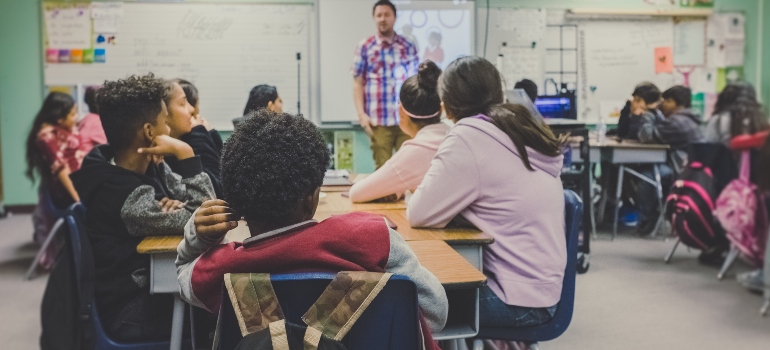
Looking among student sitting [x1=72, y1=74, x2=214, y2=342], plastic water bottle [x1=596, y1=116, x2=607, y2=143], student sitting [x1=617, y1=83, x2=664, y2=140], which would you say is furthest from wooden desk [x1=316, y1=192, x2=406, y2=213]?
plastic water bottle [x1=596, y1=116, x2=607, y2=143]

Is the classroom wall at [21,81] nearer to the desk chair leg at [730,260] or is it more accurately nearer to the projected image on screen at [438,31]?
the projected image on screen at [438,31]

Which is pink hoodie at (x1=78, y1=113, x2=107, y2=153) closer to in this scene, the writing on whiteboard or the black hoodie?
the writing on whiteboard

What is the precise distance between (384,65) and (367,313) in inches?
152

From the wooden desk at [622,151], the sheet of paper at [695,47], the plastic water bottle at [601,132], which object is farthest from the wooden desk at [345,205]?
the plastic water bottle at [601,132]

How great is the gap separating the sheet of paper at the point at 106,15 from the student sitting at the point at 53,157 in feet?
5.15

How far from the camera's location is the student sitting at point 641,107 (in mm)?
1960

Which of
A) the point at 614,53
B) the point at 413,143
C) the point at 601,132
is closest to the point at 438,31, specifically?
the point at 614,53

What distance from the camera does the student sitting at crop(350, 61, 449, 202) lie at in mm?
2270

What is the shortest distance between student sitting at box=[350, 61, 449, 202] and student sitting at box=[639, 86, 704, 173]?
26.3 inches

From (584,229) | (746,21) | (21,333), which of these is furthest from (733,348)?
(21,333)

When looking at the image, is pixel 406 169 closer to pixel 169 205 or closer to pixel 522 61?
pixel 169 205

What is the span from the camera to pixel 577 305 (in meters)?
3.29

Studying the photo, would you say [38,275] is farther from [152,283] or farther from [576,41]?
[576,41]

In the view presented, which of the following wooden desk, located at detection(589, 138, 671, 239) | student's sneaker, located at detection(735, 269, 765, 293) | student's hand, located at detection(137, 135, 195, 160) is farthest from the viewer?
wooden desk, located at detection(589, 138, 671, 239)
